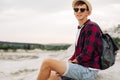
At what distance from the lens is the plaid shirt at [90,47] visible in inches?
274

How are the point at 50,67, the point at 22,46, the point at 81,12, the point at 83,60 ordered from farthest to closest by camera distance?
the point at 22,46, the point at 81,12, the point at 83,60, the point at 50,67

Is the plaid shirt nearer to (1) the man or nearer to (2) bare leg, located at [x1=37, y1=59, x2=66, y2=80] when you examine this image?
(1) the man

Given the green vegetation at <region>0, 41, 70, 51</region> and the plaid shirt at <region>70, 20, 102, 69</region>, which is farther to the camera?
the green vegetation at <region>0, 41, 70, 51</region>

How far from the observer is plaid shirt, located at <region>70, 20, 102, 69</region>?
6949mm

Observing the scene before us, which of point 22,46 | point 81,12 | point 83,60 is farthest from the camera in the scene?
point 22,46

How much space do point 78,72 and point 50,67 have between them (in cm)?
51

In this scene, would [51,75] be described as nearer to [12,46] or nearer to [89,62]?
[89,62]

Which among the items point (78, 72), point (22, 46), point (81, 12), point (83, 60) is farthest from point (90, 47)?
point (22, 46)

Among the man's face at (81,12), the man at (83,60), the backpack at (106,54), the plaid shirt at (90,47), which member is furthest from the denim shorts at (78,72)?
the man's face at (81,12)

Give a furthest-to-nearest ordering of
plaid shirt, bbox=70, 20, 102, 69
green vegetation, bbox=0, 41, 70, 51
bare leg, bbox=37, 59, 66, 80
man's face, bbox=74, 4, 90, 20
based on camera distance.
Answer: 1. green vegetation, bbox=0, 41, 70, 51
2. man's face, bbox=74, 4, 90, 20
3. plaid shirt, bbox=70, 20, 102, 69
4. bare leg, bbox=37, 59, 66, 80

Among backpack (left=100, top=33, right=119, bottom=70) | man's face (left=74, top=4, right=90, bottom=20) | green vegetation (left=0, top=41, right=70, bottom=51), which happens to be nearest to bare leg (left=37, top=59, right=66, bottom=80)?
backpack (left=100, top=33, right=119, bottom=70)

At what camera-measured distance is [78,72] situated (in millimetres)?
6914

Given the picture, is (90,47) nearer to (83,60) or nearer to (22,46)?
(83,60)

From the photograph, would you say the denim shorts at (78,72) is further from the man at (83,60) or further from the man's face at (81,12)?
the man's face at (81,12)
